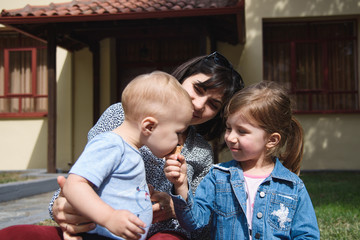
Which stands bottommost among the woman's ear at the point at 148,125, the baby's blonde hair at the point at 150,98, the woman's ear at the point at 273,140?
the woman's ear at the point at 273,140

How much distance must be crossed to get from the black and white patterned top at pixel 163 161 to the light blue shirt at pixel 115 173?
379 millimetres

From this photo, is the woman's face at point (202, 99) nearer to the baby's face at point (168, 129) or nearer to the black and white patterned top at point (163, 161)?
the black and white patterned top at point (163, 161)

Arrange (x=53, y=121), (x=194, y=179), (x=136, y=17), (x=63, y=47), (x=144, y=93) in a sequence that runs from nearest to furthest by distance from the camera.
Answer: (x=144, y=93) < (x=194, y=179) < (x=136, y=17) < (x=53, y=121) < (x=63, y=47)

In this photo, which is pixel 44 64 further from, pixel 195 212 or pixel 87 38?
pixel 195 212

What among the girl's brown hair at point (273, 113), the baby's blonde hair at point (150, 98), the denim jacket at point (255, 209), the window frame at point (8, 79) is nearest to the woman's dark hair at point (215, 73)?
the girl's brown hair at point (273, 113)

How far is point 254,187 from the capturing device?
215cm

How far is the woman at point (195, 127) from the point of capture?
2.12 meters

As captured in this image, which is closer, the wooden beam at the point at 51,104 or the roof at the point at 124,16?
the roof at the point at 124,16

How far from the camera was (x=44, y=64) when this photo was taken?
1046 cm

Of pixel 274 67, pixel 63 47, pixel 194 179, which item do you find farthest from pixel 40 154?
pixel 194 179

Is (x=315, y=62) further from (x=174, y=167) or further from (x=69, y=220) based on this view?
(x=69, y=220)

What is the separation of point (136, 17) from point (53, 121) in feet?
9.16

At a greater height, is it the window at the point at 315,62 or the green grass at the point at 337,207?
the window at the point at 315,62

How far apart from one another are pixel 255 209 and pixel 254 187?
0.14 m
